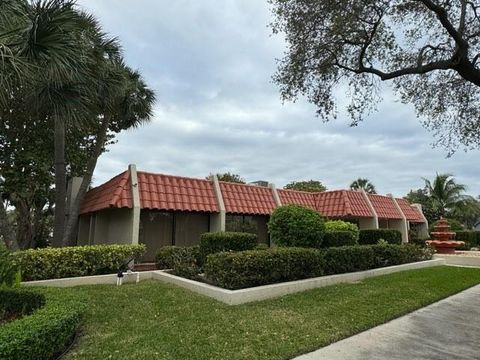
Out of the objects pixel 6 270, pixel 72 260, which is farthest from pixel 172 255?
pixel 6 270

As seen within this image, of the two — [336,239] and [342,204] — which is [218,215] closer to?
[336,239]

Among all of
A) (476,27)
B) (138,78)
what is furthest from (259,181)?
(476,27)

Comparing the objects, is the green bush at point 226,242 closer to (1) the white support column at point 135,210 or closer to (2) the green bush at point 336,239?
(2) the green bush at point 336,239

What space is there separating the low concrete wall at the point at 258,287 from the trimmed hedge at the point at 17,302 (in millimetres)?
3849

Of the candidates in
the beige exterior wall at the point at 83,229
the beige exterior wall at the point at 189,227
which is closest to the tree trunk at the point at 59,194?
the beige exterior wall at the point at 83,229

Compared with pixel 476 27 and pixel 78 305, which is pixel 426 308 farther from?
pixel 78 305

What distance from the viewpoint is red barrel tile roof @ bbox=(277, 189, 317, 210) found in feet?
65.3

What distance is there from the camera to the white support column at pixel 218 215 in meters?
16.3

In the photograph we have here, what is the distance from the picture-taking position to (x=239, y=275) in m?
8.85

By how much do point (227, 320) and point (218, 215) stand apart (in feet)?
32.3

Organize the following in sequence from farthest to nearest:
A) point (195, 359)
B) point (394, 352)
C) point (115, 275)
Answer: point (115, 275) < point (394, 352) < point (195, 359)

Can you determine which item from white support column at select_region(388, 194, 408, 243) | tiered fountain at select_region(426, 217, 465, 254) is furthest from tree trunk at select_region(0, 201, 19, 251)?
tiered fountain at select_region(426, 217, 465, 254)

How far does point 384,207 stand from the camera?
958 inches

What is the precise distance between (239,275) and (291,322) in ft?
8.11
